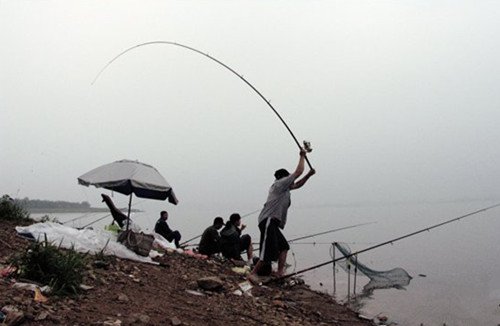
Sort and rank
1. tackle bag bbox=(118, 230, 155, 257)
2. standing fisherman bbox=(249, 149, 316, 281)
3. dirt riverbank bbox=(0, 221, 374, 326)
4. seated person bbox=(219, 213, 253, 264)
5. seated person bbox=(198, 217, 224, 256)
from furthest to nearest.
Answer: seated person bbox=(198, 217, 224, 256) < seated person bbox=(219, 213, 253, 264) < tackle bag bbox=(118, 230, 155, 257) < standing fisherman bbox=(249, 149, 316, 281) < dirt riverbank bbox=(0, 221, 374, 326)

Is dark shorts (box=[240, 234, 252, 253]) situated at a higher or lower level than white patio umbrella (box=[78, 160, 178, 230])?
lower

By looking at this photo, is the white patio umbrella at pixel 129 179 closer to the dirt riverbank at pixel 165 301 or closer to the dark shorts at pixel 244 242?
the dirt riverbank at pixel 165 301

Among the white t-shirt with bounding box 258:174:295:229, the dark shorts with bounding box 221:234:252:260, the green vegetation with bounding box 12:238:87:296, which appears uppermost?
the white t-shirt with bounding box 258:174:295:229

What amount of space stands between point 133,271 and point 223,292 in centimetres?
127

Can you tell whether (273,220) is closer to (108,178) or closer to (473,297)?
(108,178)

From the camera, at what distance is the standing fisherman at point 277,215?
643 cm

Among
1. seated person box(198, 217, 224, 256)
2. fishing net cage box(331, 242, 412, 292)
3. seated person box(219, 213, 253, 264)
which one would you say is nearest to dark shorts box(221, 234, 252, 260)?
seated person box(219, 213, 253, 264)

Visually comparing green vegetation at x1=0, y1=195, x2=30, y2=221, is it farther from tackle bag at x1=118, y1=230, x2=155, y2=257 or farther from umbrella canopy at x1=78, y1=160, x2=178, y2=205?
tackle bag at x1=118, y1=230, x2=155, y2=257

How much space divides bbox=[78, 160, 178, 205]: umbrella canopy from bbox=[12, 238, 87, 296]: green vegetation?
3.42 m

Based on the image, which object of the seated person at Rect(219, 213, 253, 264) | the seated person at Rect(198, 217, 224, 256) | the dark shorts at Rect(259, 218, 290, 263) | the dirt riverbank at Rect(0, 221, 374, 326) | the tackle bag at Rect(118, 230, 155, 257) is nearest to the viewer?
the dirt riverbank at Rect(0, 221, 374, 326)

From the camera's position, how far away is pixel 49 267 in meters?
4.18

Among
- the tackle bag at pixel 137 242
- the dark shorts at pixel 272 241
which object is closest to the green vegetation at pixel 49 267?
the tackle bag at pixel 137 242

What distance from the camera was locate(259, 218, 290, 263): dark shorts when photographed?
21.4ft

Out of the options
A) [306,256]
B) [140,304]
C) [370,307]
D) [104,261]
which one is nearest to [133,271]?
[104,261]
